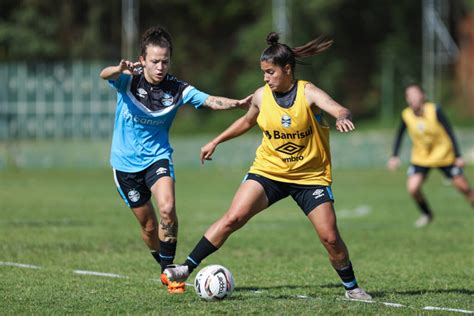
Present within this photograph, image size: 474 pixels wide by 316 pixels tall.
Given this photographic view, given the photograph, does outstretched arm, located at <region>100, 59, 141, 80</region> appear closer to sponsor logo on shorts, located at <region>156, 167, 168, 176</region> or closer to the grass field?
sponsor logo on shorts, located at <region>156, 167, 168, 176</region>

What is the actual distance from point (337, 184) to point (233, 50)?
22.1 metres

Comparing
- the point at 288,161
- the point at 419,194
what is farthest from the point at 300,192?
the point at 419,194

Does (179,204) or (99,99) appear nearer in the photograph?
(179,204)

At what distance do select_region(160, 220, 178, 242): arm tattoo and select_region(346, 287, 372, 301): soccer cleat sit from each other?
1.68m

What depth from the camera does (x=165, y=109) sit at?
28.7 ft

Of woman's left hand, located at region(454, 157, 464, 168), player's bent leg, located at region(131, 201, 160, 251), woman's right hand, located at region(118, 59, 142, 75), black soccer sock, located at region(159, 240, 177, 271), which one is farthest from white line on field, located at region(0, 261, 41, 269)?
woman's left hand, located at region(454, 157, 464, 168)

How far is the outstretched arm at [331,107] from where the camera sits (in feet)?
23.3

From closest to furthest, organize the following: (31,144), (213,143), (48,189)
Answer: (213,143)
(48,189)
(31,144)

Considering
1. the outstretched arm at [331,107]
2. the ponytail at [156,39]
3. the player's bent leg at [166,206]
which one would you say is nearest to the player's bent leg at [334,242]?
the outstretched arm at [331,107]

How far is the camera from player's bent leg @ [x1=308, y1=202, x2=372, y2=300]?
25.5ft

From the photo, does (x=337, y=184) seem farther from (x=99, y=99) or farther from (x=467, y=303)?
(x=467, y=303)

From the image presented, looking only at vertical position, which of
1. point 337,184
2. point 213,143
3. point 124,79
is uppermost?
point 124,79

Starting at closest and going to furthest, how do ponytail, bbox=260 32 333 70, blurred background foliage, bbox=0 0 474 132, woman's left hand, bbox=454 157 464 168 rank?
ponytail, bbox=260 32 333 70, woman's left hand, bbox=454 157 464 168, blurred background foliage, bbox=0 0 474 132

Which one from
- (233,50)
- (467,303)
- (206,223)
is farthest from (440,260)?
(233,50)
